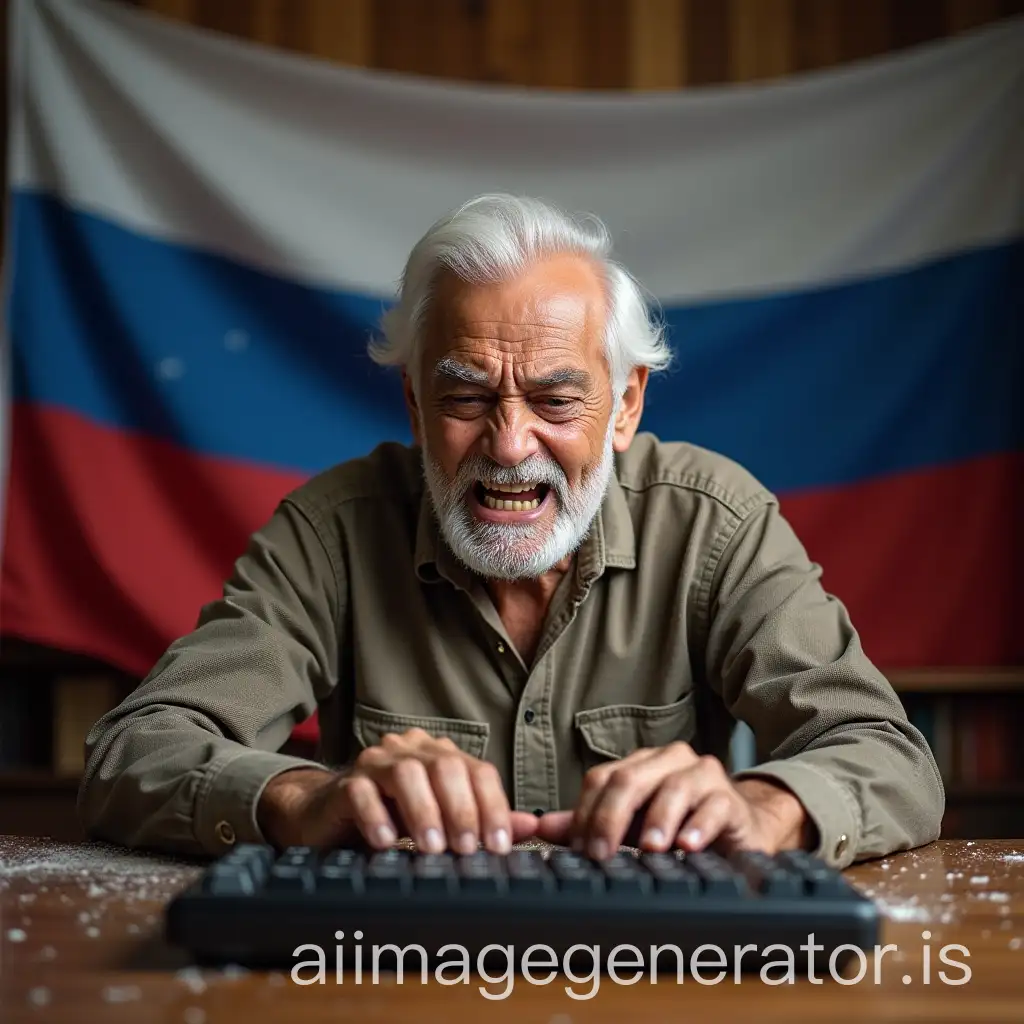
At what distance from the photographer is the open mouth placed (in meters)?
1.47

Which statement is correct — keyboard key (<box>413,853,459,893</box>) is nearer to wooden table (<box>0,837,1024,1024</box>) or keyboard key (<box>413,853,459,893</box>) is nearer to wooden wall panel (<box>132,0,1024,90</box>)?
wooden table (<box>0,837,1024,1024</box>)

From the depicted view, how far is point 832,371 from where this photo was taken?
8.42ft

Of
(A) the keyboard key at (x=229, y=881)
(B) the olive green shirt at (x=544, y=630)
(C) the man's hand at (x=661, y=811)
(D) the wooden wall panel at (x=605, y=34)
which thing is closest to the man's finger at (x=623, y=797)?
(C) the man's hand at (x=661, y=811)

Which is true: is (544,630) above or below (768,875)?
below

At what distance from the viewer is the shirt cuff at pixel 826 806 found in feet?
3.18

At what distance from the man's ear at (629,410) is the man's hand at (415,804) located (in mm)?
750

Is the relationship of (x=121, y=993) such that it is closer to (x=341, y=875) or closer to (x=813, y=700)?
(x=341, y=875)

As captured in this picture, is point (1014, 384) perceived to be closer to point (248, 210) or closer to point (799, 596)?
point (799, 596)

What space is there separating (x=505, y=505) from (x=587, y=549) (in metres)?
0.13

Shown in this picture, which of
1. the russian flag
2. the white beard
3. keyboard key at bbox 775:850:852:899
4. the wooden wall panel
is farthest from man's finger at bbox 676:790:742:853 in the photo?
the wooden wall panel

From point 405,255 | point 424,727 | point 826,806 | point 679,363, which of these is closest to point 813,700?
point 826,806

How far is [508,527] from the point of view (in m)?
1.46

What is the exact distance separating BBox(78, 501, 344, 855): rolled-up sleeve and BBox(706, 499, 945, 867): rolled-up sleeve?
43 cm

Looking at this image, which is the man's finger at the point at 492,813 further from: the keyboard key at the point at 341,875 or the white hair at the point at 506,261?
the white hair at the point at 506,261
